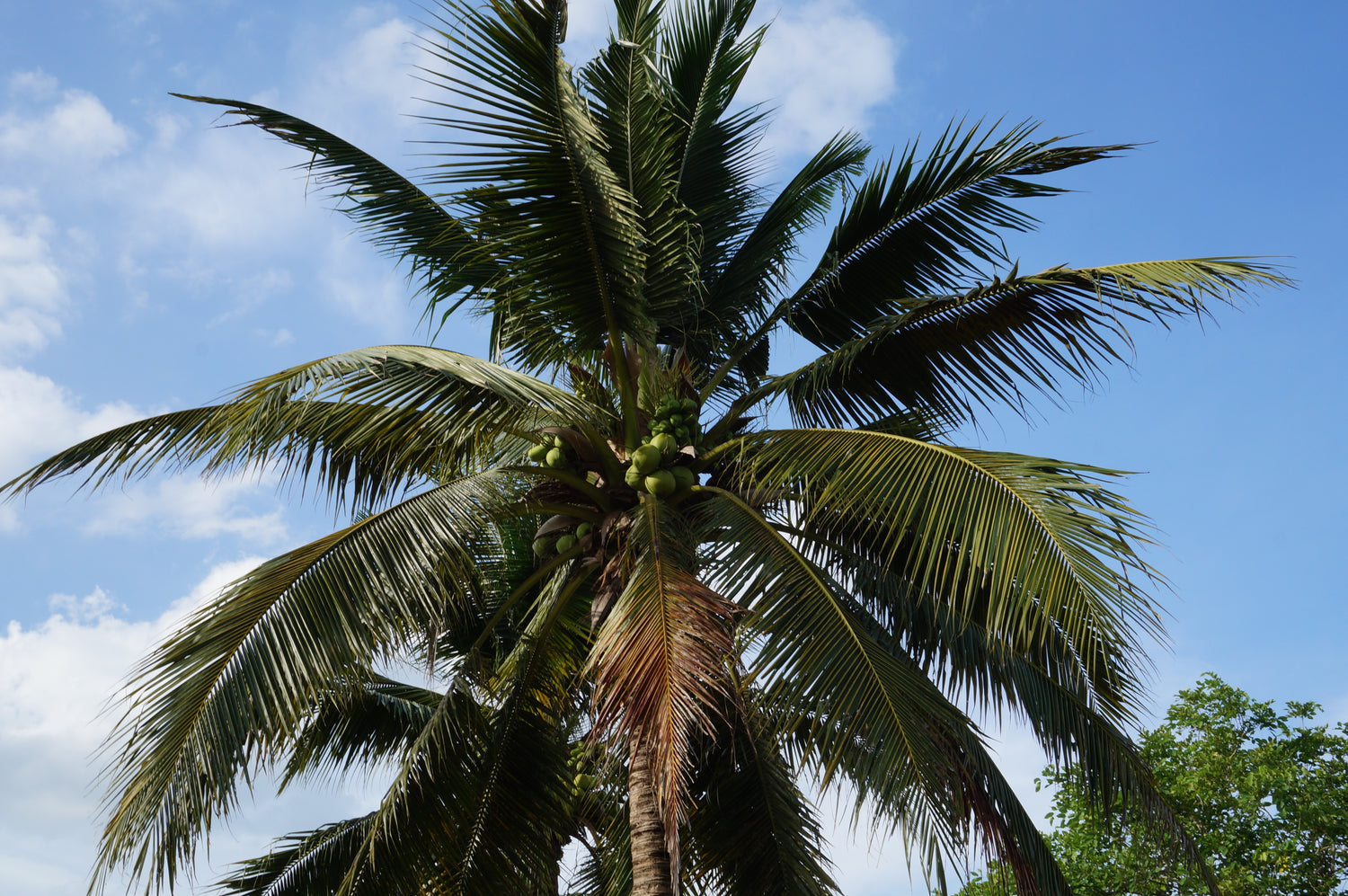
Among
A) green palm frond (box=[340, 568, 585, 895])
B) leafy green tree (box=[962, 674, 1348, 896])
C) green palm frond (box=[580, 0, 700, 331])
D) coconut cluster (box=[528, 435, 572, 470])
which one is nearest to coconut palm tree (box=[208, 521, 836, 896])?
green palm frond (box=[340, 568, 585, 895])

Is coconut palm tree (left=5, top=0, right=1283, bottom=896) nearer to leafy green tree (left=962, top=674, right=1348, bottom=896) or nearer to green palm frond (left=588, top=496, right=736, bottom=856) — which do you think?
green palm frond (left=588, top=496, right=736, bottom=856)

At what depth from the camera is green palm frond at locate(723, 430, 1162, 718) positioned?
4523mm

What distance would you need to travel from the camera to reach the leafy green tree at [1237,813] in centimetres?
1444

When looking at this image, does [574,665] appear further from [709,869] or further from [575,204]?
[575,204]

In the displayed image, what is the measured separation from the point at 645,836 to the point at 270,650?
2.29 m

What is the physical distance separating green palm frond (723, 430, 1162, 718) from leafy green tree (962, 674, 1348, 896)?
398 inches

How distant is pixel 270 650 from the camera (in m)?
5.16

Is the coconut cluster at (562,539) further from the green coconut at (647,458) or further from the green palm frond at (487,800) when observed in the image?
the green coconut at (647,458)

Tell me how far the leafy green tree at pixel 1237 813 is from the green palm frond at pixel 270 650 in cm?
1090

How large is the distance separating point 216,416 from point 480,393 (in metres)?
1.41

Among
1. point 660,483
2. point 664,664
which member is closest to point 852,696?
point 664,664

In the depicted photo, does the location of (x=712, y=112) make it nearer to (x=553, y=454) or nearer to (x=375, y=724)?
(x=553, y=454)

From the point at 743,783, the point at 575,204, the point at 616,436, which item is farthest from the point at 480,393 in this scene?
the point at 743,783

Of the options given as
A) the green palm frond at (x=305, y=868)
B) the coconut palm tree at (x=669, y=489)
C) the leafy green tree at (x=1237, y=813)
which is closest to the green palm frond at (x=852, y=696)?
the coconut palm tree at (x=669, y=489)
